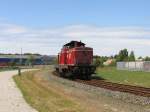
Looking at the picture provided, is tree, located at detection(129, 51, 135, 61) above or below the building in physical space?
above

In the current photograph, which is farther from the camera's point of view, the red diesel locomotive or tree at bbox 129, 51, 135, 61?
tree at bbox 129, 51, 135, 61

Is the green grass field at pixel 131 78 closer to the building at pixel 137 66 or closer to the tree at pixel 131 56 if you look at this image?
the building at pixel 137 66

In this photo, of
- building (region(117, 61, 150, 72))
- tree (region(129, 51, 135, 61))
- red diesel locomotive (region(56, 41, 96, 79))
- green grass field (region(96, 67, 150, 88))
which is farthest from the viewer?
tree (region(129, 51, 135, 61))

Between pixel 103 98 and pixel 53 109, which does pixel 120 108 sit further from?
pixel 103 98

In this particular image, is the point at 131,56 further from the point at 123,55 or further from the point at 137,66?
the point at 137,66

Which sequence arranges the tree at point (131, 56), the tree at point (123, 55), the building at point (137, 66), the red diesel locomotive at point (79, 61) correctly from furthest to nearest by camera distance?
1. the tree at point (123, 55)
2. the tree at point (131, 56)
3. the building at point (137, 66)
4. the red diesel locomotive at point (79, 61)

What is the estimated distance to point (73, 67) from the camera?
46.2m

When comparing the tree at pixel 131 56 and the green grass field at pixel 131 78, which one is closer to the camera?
the green grass field at pixel 131 78

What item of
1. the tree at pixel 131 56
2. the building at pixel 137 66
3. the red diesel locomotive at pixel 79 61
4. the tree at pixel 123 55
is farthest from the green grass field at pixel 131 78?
the tree at pixel 123 55

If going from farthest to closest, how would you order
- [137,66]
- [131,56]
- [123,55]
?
[123,55] < [131,56] < [137,66]

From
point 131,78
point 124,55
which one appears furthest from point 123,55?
point 131,78

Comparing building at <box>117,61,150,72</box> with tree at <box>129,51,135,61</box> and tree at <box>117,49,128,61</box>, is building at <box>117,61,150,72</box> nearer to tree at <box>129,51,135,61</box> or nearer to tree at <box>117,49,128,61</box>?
tree at <box>129,51,135,61</box>

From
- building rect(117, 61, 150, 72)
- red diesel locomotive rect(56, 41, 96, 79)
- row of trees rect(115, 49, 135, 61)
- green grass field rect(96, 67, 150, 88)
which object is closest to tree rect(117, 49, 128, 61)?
row of trees rect(115, 49, 135, 61)

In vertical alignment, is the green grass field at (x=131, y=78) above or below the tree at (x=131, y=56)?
below
